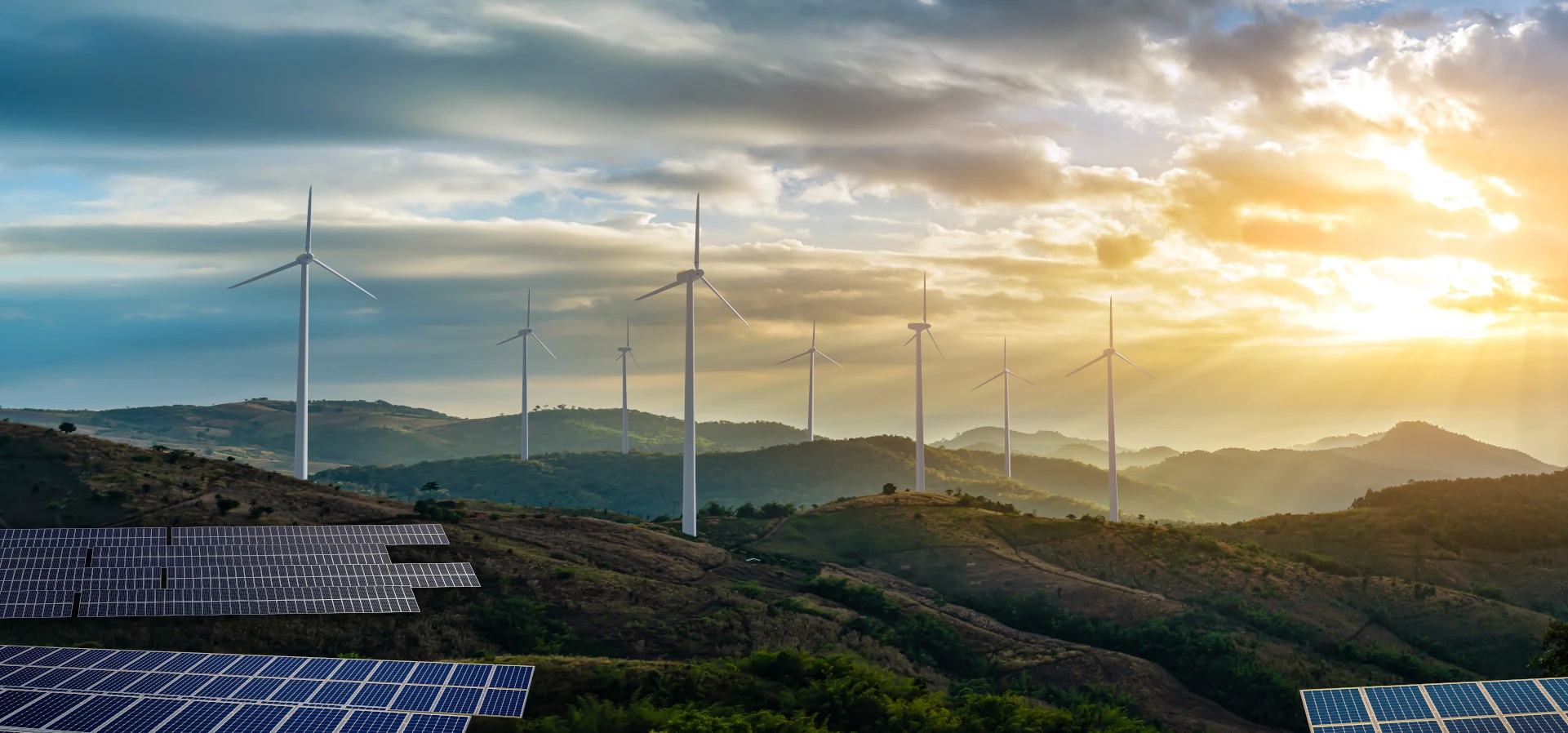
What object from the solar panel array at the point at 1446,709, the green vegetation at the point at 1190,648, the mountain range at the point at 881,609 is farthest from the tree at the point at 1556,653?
the solar panel array at the point at 1446,709

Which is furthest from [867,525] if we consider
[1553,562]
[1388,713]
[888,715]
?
[1388,713]

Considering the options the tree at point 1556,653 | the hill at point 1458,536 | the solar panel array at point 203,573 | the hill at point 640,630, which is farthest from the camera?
the hill at point 1458,536

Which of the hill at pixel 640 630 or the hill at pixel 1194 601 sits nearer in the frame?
the hill at pixel 640 630

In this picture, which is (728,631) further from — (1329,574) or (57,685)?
(1329,574)

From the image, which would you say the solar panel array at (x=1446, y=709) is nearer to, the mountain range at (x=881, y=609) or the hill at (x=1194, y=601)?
the mountain range at (x=881, y=609)

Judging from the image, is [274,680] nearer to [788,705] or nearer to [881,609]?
[788,705]

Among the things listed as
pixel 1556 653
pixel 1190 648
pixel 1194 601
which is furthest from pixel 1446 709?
pixel 1194 601

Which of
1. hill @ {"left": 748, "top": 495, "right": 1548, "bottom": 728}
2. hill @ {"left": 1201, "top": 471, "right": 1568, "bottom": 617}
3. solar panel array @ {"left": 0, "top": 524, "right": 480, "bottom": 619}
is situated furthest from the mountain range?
solar panel array @ {"left": 0, "top": 524, "right": 480, "bottom": 619}
